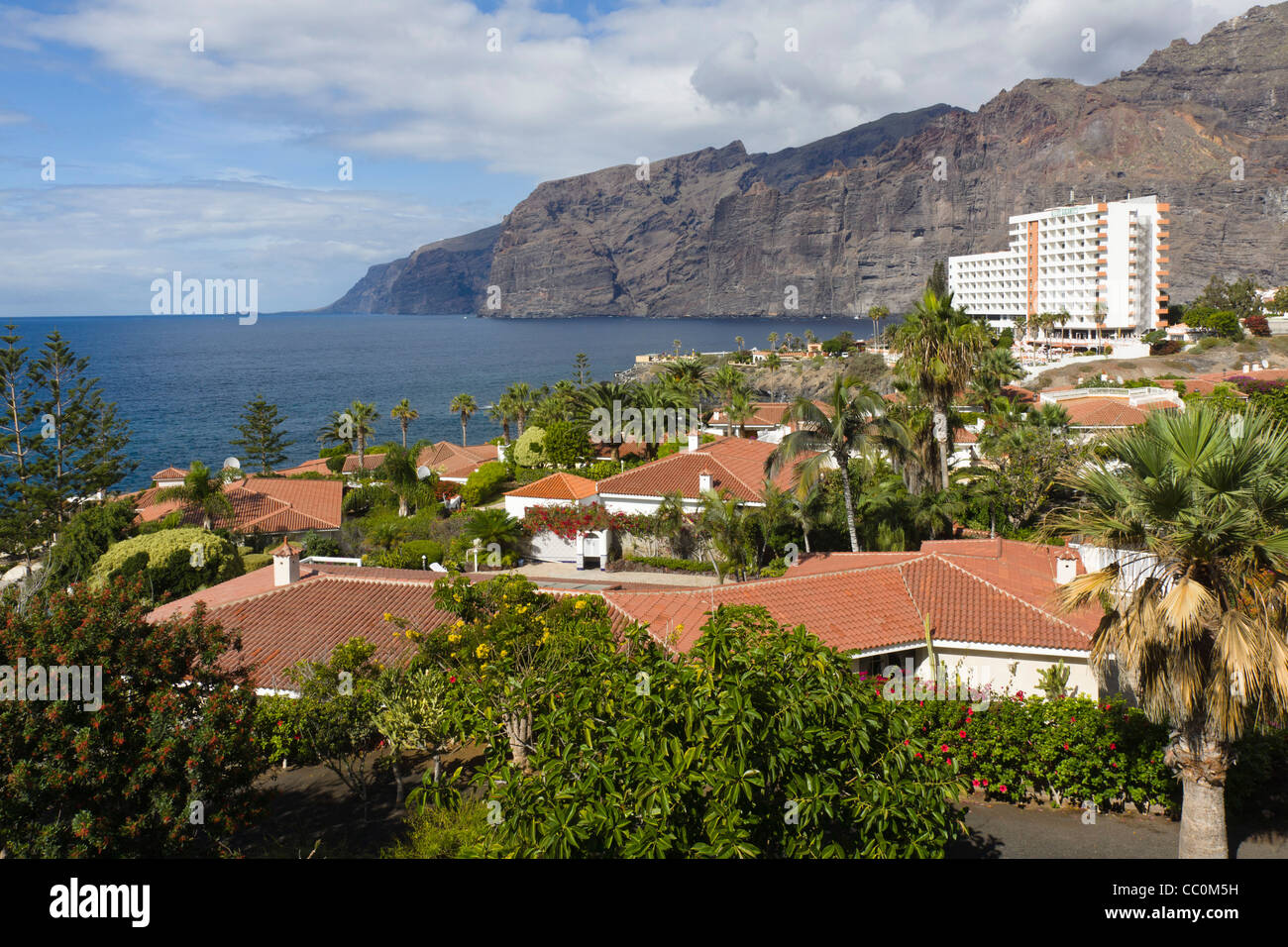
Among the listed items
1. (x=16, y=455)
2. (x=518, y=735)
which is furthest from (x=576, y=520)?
(x=16, y=455)

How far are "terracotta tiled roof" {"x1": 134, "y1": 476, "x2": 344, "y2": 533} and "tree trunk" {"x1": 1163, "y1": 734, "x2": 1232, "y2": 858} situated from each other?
118 ft

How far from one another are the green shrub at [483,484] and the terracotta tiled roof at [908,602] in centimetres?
A: 2369

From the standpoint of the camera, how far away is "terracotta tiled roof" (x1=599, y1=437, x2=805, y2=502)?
33625mm

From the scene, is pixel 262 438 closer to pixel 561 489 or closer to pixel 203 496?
pixel 203 496

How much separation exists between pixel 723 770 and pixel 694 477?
27.4m

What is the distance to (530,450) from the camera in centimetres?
4856

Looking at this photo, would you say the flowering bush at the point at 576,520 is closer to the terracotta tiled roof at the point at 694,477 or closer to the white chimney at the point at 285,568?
the terracotta tiled roof at the point at 694,477

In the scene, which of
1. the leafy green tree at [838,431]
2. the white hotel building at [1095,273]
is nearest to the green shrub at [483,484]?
the leafy green tree at [838,431]

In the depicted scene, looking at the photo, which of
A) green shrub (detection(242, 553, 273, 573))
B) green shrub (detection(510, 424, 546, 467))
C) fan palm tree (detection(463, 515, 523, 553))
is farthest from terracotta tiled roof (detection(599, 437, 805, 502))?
green shrub (detection(242, 553, 273, 573))

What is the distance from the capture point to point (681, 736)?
7.75m

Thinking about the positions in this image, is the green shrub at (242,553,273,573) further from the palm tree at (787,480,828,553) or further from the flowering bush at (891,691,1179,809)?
the flowering bush at (891,691,1179,809)

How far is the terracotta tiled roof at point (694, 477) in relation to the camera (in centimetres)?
3362
